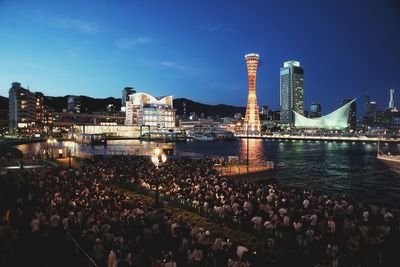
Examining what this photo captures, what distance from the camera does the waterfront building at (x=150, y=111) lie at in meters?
137

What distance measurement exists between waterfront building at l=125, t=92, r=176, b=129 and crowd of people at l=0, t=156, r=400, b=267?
4770 inches

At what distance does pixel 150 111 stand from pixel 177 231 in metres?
130

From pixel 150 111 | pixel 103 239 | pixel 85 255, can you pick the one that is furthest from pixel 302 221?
pixel 150 111

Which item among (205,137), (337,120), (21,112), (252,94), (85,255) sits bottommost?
(85,255)

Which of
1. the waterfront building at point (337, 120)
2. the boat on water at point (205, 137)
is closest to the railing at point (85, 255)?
the boat on water at point (205, 137)

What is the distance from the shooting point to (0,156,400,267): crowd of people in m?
8.88

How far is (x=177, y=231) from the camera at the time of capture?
10.2 metres

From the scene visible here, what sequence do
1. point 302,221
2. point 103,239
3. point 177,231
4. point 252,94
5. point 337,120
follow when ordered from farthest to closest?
point 337,120 → point 252,94 → point 302,221 → point 177,231 → point 103,239

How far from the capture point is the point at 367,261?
9312 mm

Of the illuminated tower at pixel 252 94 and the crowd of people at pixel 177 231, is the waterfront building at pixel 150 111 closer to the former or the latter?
the illuminated tower at pixel 252 94

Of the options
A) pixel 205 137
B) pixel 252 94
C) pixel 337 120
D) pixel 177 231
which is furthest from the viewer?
pixel 337 120

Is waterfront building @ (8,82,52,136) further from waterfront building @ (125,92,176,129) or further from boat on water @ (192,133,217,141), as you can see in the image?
boat on water @ (192,133,217,141)

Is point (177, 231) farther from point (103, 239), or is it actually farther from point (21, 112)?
point (21, 112)

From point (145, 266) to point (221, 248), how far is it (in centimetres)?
208
